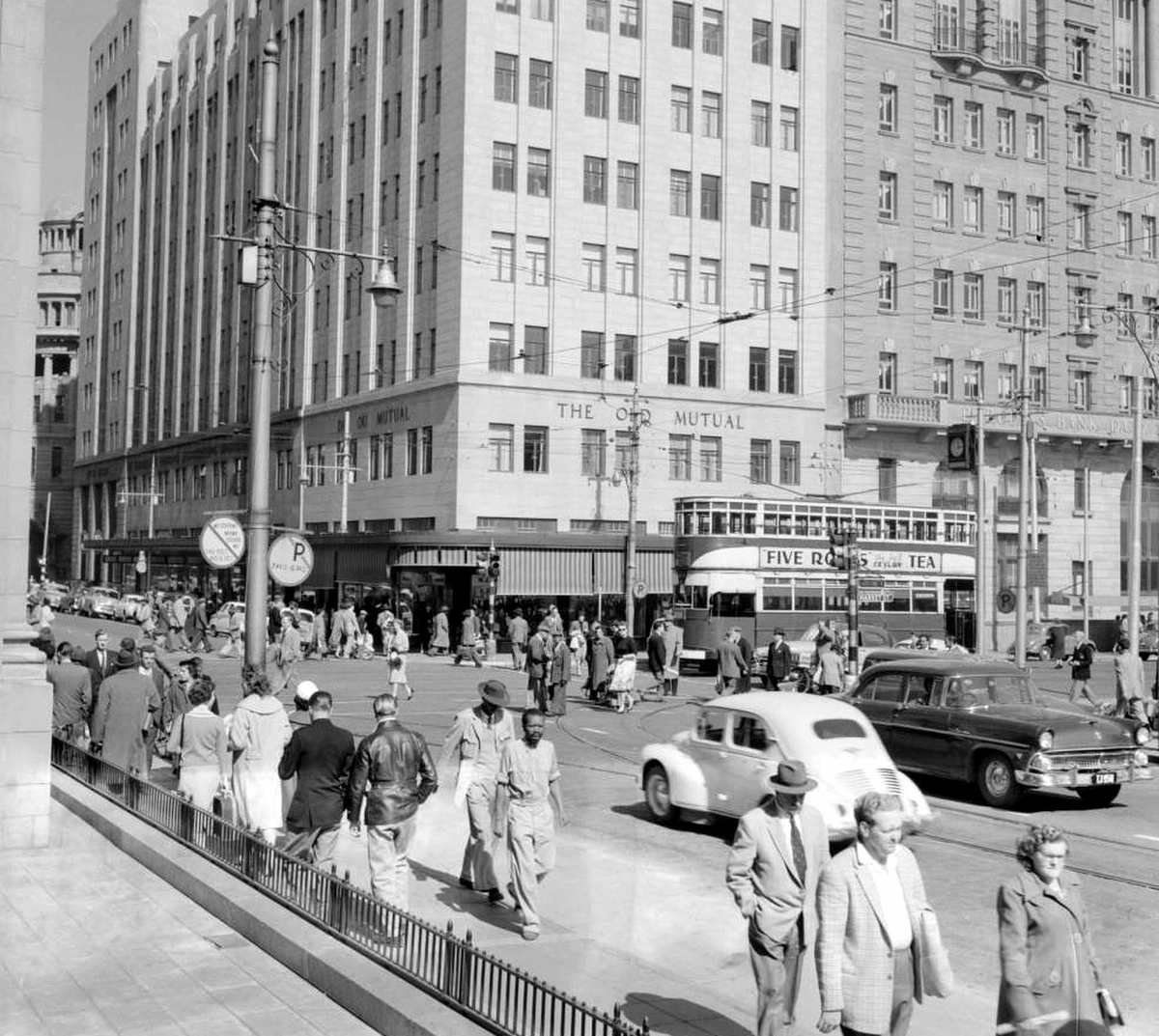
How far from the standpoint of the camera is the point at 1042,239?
192 ft

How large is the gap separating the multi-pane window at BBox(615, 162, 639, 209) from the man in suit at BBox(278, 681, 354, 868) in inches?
1689

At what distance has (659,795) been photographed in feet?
49.9

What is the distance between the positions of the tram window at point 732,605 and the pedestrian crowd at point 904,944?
31.3 meters

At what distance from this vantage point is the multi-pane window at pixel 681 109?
52312mm

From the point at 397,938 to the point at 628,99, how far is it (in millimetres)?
46882

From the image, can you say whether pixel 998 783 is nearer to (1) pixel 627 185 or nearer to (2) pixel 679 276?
(2) pixel 679 276

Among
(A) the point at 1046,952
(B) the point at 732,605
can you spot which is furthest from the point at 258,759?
(B) the point at 732,605

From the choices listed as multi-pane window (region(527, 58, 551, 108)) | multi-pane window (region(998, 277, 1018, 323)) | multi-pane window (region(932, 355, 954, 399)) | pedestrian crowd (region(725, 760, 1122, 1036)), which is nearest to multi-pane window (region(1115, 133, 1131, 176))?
multi-pane window (region(998, 277, 1018, 323))

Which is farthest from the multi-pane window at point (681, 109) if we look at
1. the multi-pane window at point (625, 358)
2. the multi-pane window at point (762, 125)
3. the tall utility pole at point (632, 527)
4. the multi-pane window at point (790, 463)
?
the multi-pane window at point (790, 463)

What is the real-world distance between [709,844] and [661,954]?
4.49 meters

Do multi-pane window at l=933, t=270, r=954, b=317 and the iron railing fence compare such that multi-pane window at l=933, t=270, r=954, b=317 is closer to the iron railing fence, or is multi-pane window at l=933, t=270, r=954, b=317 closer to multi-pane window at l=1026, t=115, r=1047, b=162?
multi-pane window at l=1026, t=115, r=1047, b=162

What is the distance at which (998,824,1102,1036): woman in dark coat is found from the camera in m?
5.88

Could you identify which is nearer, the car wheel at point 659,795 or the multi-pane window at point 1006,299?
the car wheel at point 659,795

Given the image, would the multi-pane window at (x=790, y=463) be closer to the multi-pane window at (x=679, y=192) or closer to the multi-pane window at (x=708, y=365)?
the multi-pane window at (x=708, y=365)
